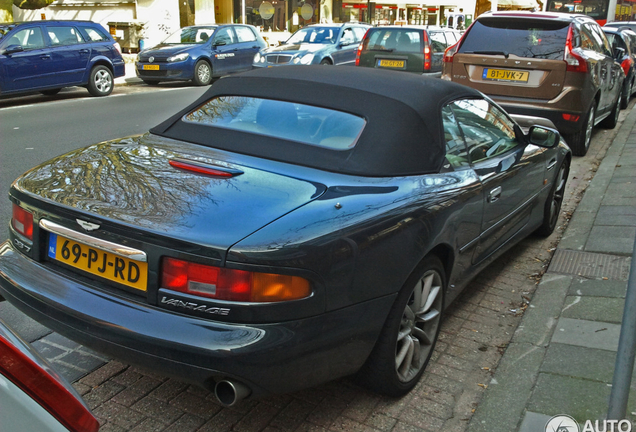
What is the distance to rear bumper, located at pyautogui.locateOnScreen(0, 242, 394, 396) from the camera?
2350mm

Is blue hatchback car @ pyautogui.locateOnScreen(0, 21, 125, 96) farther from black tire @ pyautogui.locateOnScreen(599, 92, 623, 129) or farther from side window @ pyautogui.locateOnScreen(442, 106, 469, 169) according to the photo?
side window @ pyautogui.locateOnScreen(442, 106, 469, 169)

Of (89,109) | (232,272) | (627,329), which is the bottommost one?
(89,109)

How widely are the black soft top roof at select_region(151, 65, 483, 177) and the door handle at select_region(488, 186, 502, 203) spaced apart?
55 centimetres

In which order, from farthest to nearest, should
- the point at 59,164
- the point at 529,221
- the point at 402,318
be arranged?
the point at 529,221 → the point at 59,164 → the point at 402,318

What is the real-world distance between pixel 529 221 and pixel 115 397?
317 cm

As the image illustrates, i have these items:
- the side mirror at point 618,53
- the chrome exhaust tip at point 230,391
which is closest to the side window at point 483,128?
the chrome exhaust tip at point 230,391

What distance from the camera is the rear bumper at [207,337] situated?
7.71ft

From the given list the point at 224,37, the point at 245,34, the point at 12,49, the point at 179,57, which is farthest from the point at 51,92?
the point at 245,34

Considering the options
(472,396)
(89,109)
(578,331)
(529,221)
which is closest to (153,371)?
(472,396)

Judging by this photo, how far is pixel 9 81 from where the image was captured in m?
12.7

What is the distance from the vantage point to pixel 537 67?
8047 mm

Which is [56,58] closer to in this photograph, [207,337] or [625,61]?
[625,61]

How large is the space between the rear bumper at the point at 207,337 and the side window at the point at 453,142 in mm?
1047

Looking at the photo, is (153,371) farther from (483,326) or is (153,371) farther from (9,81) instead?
(9,81)
